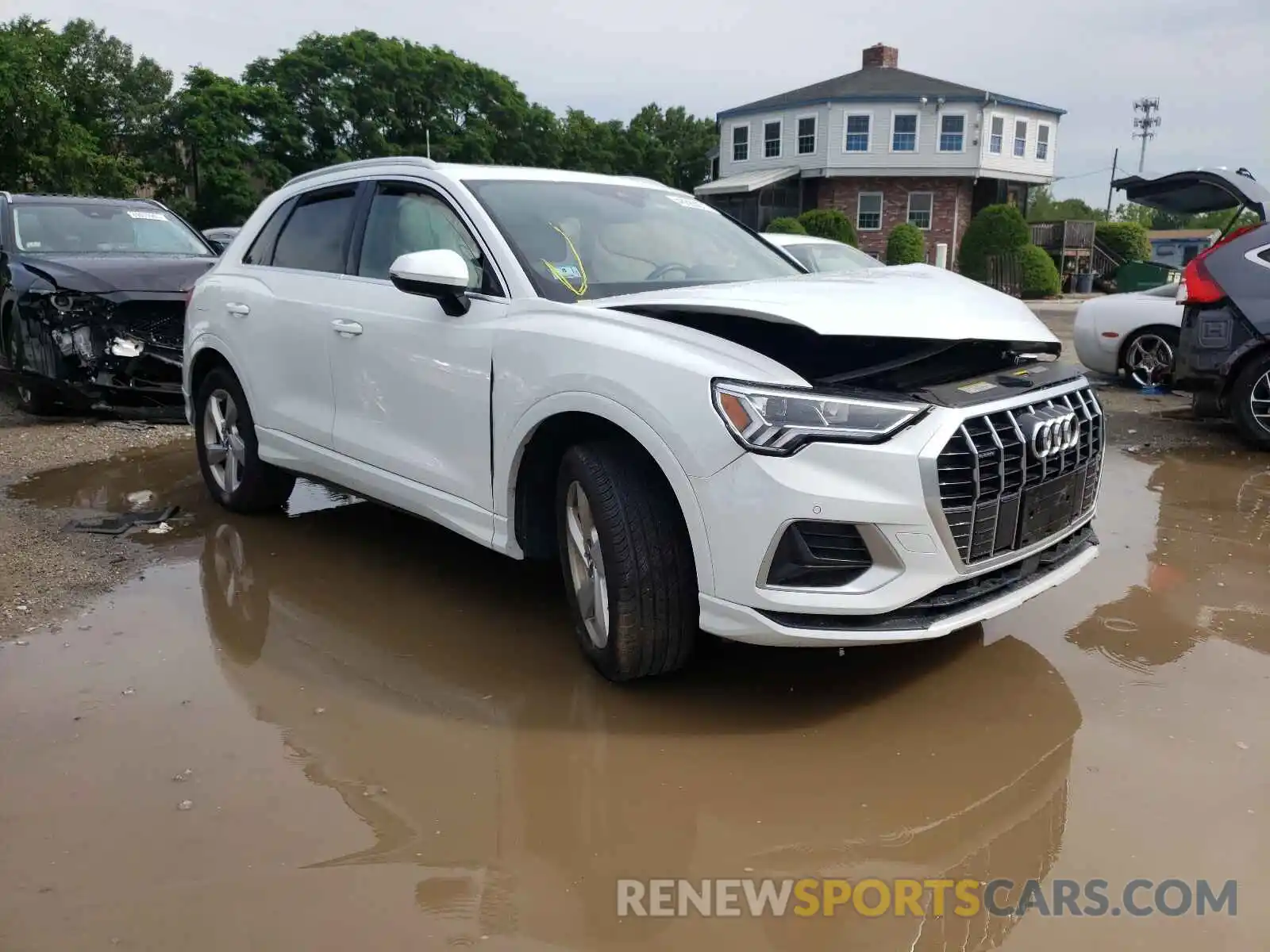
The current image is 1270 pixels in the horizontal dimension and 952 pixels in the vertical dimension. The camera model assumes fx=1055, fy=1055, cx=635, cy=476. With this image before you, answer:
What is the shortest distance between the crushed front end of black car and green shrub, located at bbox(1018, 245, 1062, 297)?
90.8 feet

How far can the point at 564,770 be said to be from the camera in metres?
3.05

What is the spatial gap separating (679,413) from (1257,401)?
6.03 metres

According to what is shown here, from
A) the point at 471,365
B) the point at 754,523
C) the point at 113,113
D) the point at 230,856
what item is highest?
the point at 113,113

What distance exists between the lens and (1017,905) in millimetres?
2438

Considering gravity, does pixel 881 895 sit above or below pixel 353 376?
below

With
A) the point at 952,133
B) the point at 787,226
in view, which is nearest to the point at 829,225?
the point at 787,226

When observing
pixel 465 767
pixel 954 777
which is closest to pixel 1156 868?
pixel 954 777

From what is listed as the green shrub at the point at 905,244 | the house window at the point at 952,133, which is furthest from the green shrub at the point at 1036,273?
the house window at the point at 952,133

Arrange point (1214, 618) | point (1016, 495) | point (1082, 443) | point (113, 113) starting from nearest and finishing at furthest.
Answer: point (1016, 495) < point (1082, 443) < point (1214, 618) < point (113, 113)

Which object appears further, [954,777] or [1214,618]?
[1214,618]

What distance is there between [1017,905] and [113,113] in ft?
196

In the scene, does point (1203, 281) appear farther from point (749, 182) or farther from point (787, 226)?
point (749, 182)

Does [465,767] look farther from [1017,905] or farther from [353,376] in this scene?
[353,376]

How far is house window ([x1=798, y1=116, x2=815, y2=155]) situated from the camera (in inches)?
1575
